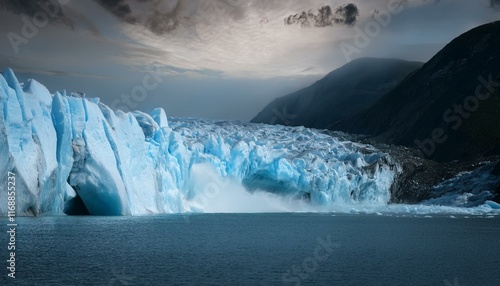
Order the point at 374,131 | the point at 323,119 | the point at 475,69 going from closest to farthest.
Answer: the point at 475,69, the point at 374,131, the point at 323,119

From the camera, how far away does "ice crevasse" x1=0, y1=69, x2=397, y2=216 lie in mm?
29938

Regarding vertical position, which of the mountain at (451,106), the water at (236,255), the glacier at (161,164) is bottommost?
the water at (236,255)

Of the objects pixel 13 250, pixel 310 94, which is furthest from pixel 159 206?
pixel 310 94

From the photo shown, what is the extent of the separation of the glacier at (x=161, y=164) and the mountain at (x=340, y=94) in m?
105

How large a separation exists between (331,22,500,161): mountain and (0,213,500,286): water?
215 ft

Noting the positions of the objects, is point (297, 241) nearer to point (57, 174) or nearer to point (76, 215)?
point (57, 174)

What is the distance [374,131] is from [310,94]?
63.3 m

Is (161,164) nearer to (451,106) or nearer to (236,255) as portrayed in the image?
(236,255)

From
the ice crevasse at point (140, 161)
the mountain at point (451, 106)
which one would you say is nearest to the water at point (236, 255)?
the ice crevasse at point (140, 161)

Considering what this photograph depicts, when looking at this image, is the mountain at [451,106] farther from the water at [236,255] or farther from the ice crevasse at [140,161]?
the water at [236,255]

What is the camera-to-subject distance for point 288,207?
55625 millimetres

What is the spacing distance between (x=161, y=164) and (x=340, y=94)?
14086cm

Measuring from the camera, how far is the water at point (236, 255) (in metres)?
16.6

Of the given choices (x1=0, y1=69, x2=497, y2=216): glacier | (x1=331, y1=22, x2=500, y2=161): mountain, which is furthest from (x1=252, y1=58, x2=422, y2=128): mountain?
(x1=0, y1=69, x2=497, y2=216): glacier
